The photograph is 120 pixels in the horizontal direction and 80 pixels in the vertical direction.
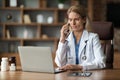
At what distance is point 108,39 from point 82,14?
489 mm

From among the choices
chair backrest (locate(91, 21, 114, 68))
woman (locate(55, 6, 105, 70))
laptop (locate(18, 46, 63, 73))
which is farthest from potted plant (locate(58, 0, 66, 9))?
laptop (locate(18, 46, 63, 73))

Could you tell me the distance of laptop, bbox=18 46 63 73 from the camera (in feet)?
7.68

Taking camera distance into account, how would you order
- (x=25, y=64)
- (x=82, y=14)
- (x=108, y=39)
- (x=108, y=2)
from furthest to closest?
(x=108, y=2) < (x=108, y=39) < (x=82, y=14) < (x=25, y=64)

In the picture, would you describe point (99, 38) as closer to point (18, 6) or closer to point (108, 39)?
point (108, 39)

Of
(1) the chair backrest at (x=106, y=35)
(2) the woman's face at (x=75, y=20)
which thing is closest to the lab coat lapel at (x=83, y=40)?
(2) the woman's face at (x=75, y=20)

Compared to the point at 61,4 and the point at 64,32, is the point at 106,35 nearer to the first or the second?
the point at 64,32

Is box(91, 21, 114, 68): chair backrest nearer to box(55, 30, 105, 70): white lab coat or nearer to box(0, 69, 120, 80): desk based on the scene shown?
box(55, 30, 105, 70): white lab coat

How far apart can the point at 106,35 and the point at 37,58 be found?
3.42ft

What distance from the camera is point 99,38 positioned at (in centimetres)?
317

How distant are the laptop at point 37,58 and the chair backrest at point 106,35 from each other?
890mm

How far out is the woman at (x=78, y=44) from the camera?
2818 mm

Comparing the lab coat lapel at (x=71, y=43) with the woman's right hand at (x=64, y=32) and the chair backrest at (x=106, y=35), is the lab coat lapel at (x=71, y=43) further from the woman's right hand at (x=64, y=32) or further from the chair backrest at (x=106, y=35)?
the chair backrest at (x=106, y=35)

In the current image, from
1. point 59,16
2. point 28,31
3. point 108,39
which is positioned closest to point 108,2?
point 59,16

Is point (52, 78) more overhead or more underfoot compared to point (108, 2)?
more underfoot
